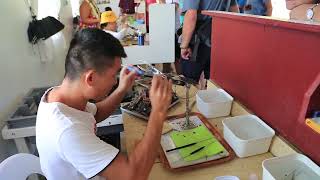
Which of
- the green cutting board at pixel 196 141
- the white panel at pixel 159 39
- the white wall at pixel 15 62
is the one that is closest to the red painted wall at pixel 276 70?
the green cutting board at pixel 196 141

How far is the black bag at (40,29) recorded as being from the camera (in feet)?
6.53

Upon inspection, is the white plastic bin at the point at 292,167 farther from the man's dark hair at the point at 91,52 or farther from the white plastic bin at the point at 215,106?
the man's dark hair at the point at 91,52

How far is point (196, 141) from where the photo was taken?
1064mm

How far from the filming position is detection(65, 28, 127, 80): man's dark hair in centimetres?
80

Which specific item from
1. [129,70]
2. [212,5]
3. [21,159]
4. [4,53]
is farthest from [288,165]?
[4,53]

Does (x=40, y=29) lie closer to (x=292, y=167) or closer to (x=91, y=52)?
(x=91, y=52)

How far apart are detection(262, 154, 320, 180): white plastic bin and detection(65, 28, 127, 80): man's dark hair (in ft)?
1.87

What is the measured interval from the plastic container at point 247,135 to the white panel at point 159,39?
2013mm

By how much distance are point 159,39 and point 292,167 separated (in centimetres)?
246

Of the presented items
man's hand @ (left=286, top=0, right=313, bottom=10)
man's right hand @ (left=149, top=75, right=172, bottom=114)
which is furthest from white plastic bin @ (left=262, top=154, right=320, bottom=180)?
man's hand @ (left=286, top=0, right=313, bottom=10)

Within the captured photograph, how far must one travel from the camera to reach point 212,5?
182 centimetres

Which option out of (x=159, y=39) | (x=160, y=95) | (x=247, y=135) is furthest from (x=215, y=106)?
(x=159, y=39)

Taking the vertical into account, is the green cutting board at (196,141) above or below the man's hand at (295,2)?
below

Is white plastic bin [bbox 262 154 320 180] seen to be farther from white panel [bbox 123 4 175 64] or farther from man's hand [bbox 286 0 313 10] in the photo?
white panel [bbox 123 4 175 64]
